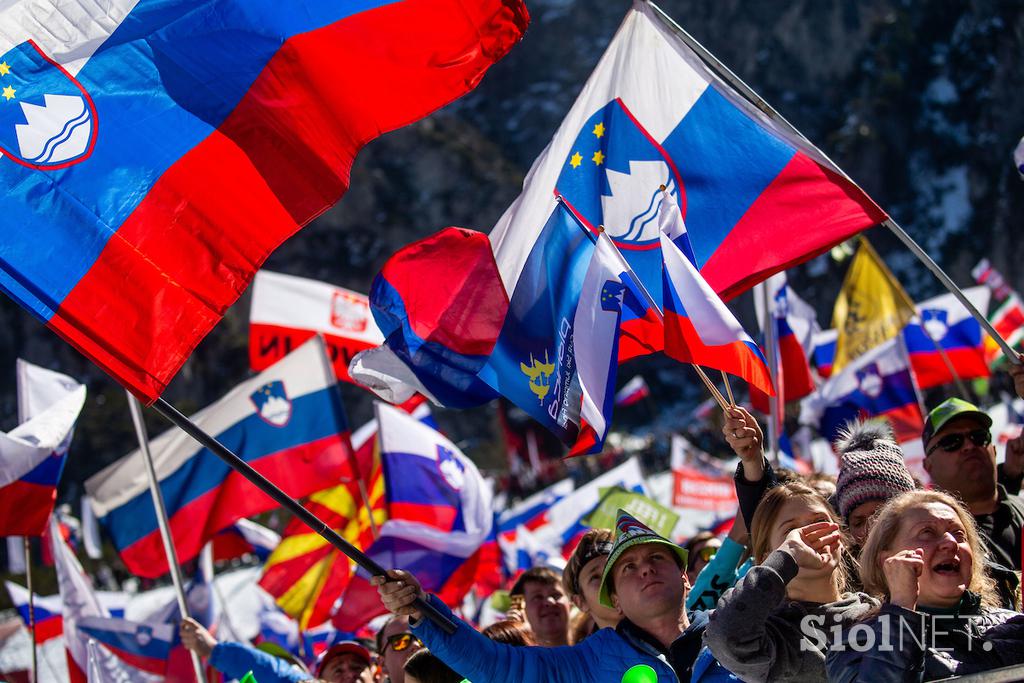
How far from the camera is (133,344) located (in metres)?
2.77

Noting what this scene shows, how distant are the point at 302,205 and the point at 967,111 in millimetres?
42781

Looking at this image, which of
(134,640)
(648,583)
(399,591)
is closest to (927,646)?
(648,583)

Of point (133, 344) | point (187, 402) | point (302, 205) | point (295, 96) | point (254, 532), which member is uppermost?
point (295, 96)

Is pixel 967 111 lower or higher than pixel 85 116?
lower

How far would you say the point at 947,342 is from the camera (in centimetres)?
930

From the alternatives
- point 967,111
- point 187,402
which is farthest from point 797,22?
point 187,402

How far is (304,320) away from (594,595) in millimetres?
4326

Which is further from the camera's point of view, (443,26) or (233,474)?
(233,474)

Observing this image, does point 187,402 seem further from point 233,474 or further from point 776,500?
point 776,500

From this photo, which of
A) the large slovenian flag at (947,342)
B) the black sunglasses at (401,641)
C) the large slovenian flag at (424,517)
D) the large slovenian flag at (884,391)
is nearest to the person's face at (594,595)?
the black sunglasses at (401,641)

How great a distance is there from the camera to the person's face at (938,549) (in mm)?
1995

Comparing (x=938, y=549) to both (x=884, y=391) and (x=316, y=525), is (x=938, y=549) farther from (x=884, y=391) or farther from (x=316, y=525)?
(x=884, y=391)

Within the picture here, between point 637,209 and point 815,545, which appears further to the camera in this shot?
point 637,209

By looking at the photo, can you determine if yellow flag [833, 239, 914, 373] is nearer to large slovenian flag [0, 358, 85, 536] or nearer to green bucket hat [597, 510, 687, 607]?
large slovenian flag [0, 358, 85, 536]
